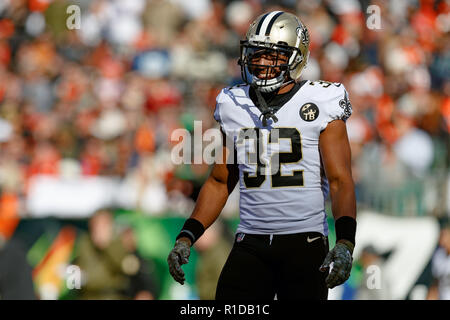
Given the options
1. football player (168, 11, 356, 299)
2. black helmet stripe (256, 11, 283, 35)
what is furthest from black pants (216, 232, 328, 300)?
black helmet stripe (256, 11, 283, 35)

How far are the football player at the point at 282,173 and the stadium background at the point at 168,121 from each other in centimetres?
314

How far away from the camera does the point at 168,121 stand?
980 centimetres

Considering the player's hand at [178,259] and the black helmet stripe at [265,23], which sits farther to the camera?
the black helmet stripe at [265,23]

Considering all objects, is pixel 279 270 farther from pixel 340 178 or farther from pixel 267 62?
pixel 267 62

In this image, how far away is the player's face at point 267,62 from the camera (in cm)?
414

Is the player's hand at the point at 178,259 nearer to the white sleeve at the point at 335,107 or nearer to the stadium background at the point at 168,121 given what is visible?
the white sleeve at the point at 335,107

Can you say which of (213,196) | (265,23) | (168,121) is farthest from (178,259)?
(168,121)

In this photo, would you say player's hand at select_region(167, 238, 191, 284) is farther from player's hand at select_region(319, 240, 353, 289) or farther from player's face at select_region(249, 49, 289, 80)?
player's face at select_region(249, 49, 289, 80)

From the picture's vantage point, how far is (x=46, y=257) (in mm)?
7781

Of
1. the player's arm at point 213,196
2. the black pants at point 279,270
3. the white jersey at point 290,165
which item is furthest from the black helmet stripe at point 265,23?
the black pants at point 279,270

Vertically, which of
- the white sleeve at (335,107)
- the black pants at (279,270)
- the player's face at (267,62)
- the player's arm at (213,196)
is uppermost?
the player's face at (267,62)

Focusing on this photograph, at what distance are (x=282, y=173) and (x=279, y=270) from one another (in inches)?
19.1

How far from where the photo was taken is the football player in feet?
12.9

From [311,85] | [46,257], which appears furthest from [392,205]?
[311,85]
